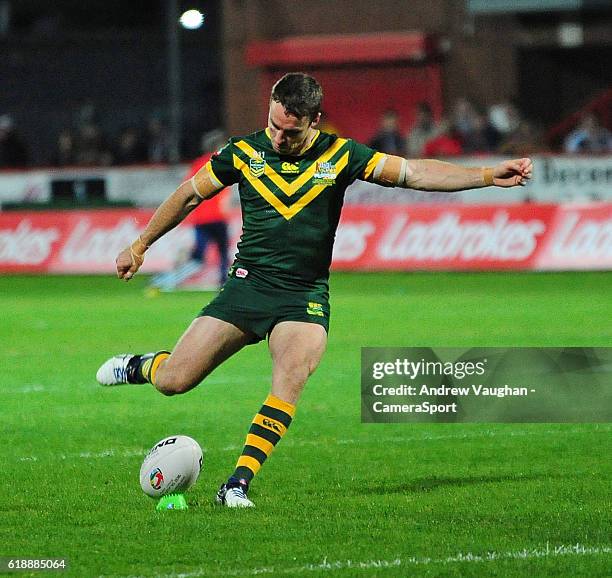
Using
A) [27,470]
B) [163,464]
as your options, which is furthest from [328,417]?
[163,464]

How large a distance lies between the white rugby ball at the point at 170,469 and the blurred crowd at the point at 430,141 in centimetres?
1840

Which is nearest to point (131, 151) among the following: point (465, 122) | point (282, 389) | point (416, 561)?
point (465, 122)

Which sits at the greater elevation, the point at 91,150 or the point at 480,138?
the point at 480,138

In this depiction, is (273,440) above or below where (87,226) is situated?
above

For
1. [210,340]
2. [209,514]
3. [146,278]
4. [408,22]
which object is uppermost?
[210,340]

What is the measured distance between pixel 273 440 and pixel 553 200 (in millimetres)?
18011

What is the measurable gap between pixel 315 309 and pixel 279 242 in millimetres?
388

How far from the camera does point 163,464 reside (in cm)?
765

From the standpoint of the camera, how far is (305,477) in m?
8.56

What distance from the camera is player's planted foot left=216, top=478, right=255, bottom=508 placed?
7531 millimetres

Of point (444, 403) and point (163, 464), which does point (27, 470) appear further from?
point (444, 403)

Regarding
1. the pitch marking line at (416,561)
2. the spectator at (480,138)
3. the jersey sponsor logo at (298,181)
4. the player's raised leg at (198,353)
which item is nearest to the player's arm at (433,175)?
the jersey sponsor logo at (298,181)

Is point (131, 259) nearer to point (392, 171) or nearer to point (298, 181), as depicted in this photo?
point (298, 181)

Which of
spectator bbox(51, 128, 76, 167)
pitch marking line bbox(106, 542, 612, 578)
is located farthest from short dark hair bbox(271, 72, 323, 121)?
spectator bbox(51, 128, 76, 167)
